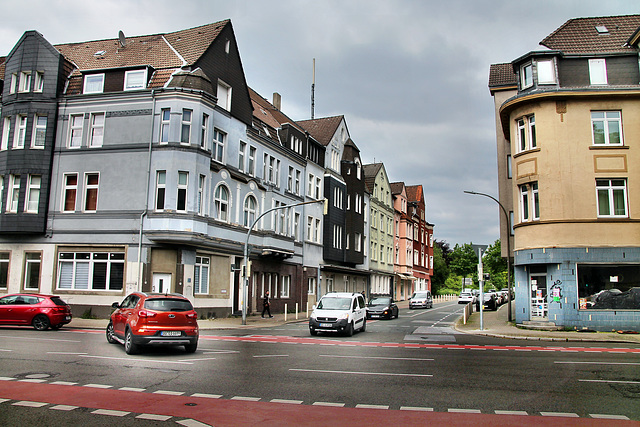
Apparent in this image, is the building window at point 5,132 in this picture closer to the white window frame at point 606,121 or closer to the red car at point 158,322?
the red car at point 158,322

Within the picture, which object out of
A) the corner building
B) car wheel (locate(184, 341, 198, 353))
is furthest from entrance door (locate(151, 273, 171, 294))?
the corner building

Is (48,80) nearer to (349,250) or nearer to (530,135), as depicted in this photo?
(530,135)

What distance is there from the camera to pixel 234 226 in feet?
107

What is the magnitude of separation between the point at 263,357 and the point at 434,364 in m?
4.44

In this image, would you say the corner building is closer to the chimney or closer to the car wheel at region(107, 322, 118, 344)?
the car wheel at region(107, 322, 118, 344)

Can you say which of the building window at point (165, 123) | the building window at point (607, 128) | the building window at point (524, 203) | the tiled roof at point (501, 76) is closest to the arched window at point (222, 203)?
the building window at point (165, 123)

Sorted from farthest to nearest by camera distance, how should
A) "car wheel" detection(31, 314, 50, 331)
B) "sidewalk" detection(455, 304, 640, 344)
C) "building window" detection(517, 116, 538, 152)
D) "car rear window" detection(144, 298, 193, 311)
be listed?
"building window" detection(517, 116, 538, 152), "car wheel" detection(31, 314, 50, 331), "sidewalk" detection(455, 304, 640, 344), "car rear window" detection(144, 298, 193, 311)

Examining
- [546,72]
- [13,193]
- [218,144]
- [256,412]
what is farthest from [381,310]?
[256,412]

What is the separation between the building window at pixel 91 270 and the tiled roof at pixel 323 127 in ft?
77.5

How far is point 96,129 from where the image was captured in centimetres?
2994

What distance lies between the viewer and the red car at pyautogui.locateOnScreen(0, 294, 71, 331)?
71.1 ft

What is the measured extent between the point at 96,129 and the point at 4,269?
9.21 metres

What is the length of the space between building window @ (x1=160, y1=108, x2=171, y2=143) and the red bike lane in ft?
68.2

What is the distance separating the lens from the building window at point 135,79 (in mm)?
29609
